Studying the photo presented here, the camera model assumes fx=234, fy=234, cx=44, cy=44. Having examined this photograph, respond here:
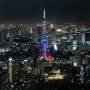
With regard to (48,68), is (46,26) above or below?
above

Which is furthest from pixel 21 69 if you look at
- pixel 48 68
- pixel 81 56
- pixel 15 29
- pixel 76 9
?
pixel 76 9

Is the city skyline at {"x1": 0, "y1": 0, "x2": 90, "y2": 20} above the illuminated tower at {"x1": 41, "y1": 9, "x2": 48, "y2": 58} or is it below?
above

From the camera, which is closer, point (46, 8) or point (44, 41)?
point (46, 8)

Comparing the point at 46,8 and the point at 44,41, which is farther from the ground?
the point at 46,8

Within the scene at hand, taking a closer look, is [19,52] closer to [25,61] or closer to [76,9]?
[25,61]

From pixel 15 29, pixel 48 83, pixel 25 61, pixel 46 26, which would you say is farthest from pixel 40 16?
pixel 48 83

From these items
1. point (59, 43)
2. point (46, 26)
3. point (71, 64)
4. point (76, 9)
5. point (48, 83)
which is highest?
point (76, 9)

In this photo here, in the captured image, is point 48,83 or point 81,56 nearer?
point 48,83

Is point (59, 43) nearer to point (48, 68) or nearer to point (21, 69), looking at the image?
point (48, 68)

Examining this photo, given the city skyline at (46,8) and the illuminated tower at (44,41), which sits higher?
the city skyline at (46,8)
